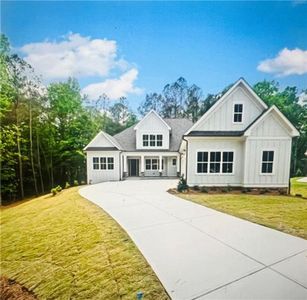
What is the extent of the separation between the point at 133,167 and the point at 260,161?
9330 mm

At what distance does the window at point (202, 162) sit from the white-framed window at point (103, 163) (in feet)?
21.8

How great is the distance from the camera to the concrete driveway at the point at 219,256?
1.98 meters

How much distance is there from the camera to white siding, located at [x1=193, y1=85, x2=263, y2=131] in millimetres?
7609

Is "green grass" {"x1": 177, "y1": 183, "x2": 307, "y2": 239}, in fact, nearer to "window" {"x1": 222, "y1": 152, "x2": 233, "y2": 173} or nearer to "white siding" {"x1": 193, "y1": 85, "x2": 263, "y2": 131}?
"window" {"x1": 222, "y1": 152, "x2": 233, "y2": 173}

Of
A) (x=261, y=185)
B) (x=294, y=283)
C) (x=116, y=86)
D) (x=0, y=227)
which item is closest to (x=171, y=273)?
(x=294, y=283)

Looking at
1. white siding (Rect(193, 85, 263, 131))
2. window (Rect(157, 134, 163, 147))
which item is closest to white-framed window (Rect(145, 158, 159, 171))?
window (Rect(157, 134, 163, 147))

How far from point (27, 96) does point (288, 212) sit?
1163 centimetres

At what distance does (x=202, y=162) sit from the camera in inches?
327

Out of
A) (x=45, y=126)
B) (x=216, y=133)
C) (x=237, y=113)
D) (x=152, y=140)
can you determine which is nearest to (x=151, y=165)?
(x=152, y=140)

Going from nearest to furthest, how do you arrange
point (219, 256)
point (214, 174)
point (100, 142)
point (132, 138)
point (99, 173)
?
point (219, 256) < point (214, 174) < point (99, 173) < point (100, 142) < point (132, 138)

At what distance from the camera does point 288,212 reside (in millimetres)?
4109

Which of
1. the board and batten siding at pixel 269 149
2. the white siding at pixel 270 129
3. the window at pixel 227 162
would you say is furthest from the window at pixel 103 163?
the white siding at pixel 270 129

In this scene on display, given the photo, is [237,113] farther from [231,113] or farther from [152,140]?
[152,140]

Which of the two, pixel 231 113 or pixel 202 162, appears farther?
pixel 202 162
